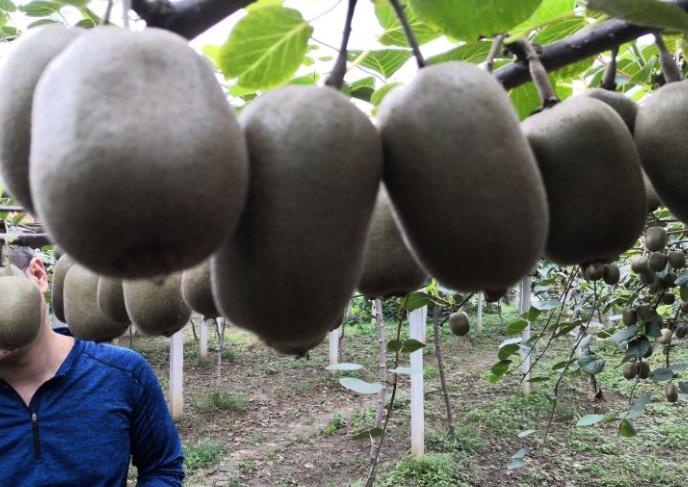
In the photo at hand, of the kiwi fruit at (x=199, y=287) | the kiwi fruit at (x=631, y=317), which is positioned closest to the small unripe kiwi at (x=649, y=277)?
the kiwi fruit at (x=631, y=317)

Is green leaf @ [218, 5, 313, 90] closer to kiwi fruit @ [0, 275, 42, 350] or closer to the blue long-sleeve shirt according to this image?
kiwi fruit @ [0, 275, 42, 350]

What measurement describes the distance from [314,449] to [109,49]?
634 centimetres

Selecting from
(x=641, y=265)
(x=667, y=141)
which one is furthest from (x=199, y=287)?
(x=641, y=265)

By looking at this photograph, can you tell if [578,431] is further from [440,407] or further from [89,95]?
[89,95]

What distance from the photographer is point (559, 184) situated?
0.63 metres

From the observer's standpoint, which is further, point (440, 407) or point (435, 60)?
point (440, 407)

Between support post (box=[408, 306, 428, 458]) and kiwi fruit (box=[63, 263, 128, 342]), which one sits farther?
support post (box=[408, 306, 428, 458])

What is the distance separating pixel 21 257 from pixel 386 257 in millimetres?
2004

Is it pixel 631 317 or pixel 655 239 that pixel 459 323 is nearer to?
pixel 631 317

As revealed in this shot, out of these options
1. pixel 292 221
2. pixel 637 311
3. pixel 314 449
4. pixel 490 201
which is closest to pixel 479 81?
pixel 490 201

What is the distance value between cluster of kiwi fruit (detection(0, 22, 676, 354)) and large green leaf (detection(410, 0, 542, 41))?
0.44ft

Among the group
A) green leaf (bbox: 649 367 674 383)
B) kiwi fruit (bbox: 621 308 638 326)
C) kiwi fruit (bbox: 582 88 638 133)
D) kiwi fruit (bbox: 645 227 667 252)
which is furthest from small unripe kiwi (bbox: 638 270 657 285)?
kiwi fruit (bbox: 582 88 638 133)

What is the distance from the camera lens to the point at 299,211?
0.50 m

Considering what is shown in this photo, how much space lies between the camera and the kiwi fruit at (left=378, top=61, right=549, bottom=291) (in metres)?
0.53
